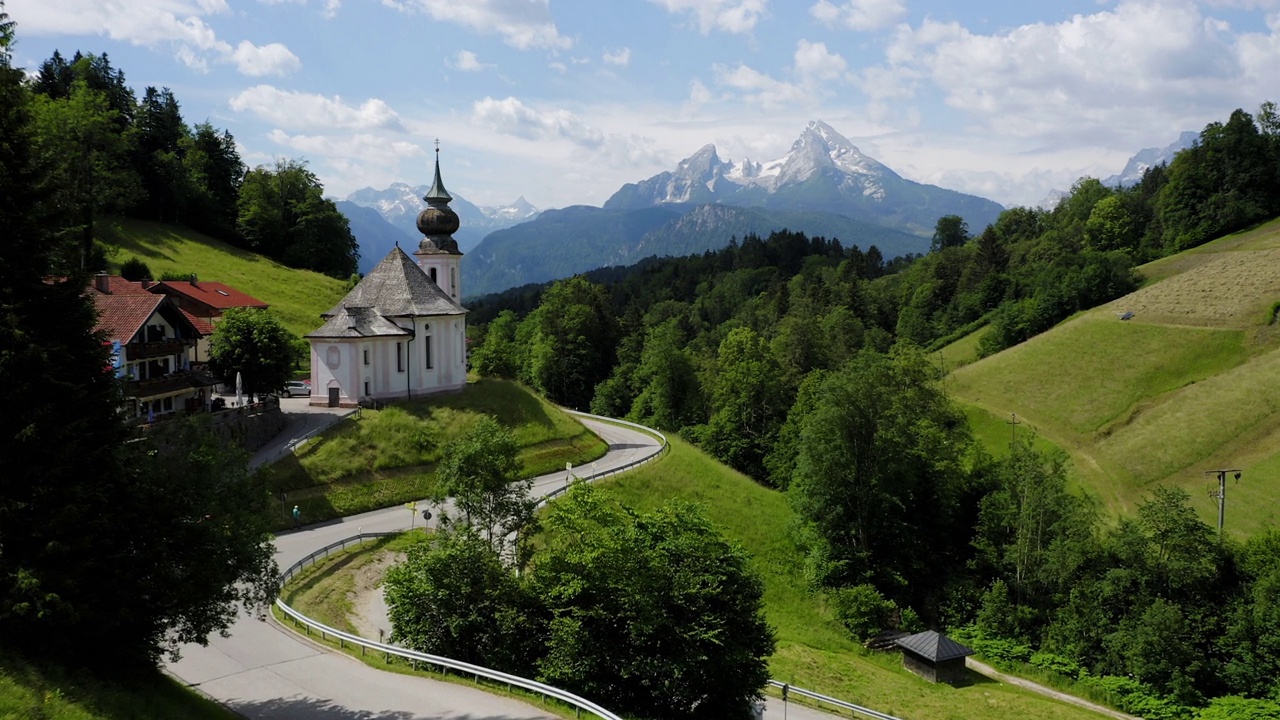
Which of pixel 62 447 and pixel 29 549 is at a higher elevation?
pixel 62 447

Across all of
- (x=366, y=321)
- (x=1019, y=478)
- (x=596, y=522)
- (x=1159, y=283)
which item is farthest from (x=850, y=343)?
(x=596, y=522)

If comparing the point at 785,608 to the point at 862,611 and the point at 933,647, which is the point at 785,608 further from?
the point at 933,647

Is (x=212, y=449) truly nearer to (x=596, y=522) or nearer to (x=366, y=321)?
(x=596, y=522)

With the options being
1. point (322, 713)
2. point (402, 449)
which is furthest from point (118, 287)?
point (322, 713)

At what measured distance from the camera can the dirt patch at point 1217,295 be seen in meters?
70.5

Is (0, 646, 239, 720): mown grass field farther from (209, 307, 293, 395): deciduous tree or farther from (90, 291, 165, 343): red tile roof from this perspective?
(209, 307, 293, 395): deciduous tree

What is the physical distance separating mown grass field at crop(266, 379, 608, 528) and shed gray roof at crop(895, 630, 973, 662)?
749 inches

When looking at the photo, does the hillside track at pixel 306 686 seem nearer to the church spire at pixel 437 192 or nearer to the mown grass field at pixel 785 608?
the mown grass field at pixel 785 608

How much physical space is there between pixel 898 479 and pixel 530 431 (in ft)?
70.6

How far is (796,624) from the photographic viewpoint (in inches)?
1551

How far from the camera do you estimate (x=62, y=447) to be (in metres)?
15.4

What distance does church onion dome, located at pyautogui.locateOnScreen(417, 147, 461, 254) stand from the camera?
58969 millimetres

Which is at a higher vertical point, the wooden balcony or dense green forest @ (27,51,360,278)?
dense green forest @ (27,51,360,278)

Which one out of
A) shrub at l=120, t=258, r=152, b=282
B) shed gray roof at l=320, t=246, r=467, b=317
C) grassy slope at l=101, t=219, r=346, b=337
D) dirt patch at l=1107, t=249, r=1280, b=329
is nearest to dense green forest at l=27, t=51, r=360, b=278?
grassy slope at l=101, t=219, r=346, b=337
